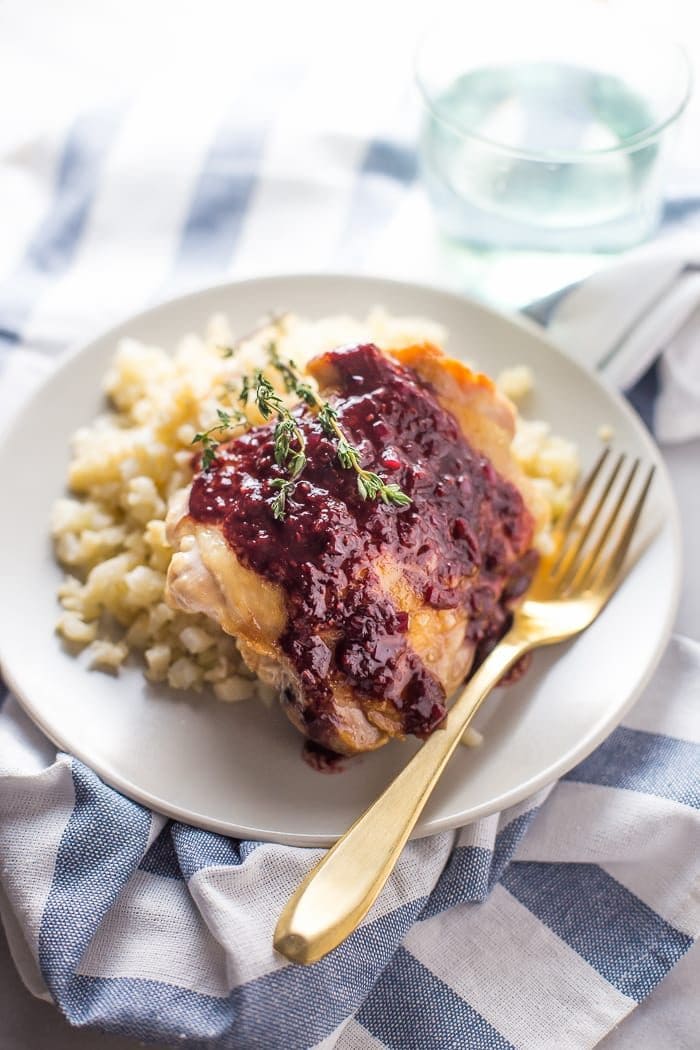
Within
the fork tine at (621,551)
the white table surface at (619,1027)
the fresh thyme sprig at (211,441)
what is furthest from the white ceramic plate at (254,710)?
the fresh thyme sprig at (211,441)

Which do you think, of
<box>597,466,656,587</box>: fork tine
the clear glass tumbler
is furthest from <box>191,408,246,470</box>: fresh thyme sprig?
the clear glass tumbler

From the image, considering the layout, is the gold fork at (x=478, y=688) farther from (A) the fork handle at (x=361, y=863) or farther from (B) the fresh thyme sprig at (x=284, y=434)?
(B) the fresh thyme sprig at (x=284, y=434)

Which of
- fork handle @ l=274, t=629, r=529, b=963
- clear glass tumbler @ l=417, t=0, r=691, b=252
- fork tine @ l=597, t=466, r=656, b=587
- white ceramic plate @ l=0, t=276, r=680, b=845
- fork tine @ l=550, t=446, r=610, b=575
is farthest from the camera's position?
clear glass tumbler @ l=417, t=0, r=691, b=252

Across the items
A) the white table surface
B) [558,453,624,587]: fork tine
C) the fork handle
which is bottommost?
the white table surface

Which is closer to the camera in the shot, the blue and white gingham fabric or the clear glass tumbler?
the blue and white gingham fabric

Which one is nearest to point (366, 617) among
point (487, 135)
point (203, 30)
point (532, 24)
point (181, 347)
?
point (181, 347)

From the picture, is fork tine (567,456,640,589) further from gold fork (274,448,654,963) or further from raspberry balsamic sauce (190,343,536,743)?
raspberry balsamic sauce (190,343,536,743)
